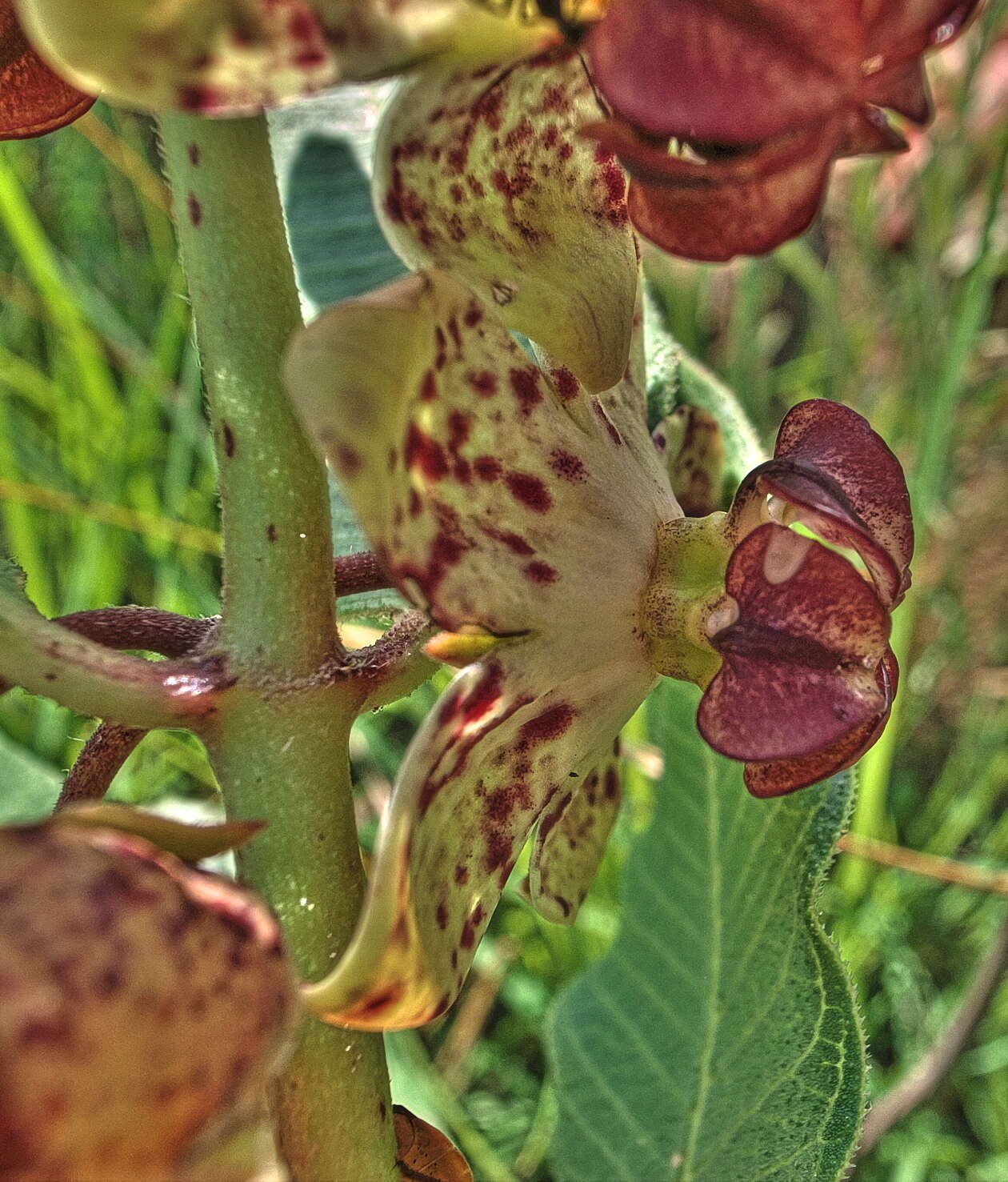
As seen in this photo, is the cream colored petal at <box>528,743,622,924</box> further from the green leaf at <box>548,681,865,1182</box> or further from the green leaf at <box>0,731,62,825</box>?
the green leaf at <box>0,731,62,825</box>

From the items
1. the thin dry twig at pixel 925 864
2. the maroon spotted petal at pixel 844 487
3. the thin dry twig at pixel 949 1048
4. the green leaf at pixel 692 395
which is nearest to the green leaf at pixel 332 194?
the green leaf at pixel 692 395

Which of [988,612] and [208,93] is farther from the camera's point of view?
[988,612]

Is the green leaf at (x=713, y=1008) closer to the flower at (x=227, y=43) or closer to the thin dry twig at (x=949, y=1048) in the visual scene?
→ the thin dry twig at (x=949, y=1048)

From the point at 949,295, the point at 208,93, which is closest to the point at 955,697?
the point at 949,295

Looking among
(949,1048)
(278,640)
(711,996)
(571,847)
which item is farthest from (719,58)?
(949,1048)

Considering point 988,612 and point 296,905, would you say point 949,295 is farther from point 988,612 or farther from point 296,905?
point 296,905

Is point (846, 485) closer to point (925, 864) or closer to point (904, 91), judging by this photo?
point (904, 91)
